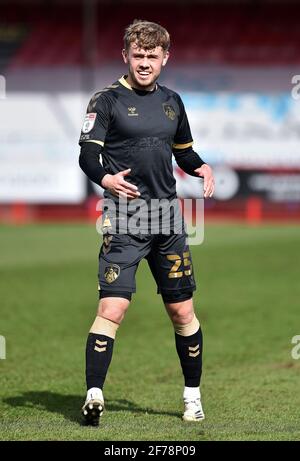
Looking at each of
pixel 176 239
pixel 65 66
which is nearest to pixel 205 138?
pixel 65 66

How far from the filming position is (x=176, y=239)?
5.61 metres

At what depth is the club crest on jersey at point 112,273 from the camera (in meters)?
5.38

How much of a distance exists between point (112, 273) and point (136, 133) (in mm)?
797

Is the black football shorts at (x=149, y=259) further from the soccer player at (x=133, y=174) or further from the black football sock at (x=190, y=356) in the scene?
the black football sock at (x=190, y=356)

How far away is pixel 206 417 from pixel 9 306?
5.44 m

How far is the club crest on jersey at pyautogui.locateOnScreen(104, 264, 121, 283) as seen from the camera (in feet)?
17.6

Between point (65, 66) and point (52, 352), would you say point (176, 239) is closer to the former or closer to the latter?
point (52, 352)

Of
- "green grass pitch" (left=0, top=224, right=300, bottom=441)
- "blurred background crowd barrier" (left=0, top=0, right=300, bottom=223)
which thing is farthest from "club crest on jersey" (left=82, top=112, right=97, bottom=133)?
"blurred background crowd barrier" (left=0, top=0, right=300, bottom=223)

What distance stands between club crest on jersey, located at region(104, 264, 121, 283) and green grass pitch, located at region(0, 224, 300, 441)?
818 mm

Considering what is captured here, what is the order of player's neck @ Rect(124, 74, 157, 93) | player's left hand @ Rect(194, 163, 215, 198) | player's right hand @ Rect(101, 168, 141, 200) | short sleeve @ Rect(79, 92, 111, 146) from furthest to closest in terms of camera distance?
player's left hand @ Rect(194, 163, 215, 198), player's neck @ Rect(124, 74, 157, 93), short sleeve @ Rect(79, 92, 111, 146), player's right hand @ Rect(101, 168, 141, 200)

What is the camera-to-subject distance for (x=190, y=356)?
19.0 ft

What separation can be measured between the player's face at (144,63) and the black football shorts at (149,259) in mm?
886

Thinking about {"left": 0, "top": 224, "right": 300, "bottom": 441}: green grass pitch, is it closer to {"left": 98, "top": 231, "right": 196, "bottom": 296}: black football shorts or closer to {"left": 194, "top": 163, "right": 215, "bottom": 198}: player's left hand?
{"left": 98, "top": 231, "right": 196, "bottom": 296}: black football shorts
